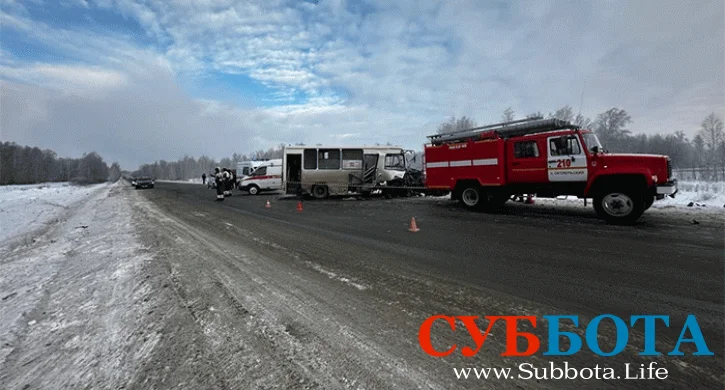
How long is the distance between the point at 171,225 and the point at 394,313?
7826 millimetres

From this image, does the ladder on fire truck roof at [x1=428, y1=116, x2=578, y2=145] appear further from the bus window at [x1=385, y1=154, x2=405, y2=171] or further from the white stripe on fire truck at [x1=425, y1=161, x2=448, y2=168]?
the bus window at [x1=385, y1=154, x2=405, y2=171]

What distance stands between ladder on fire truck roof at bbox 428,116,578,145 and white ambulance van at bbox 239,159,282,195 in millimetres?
14288

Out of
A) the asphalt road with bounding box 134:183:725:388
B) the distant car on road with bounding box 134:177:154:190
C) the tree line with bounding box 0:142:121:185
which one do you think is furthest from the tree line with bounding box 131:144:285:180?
the asphalt road with bounding box 134:183:725:388

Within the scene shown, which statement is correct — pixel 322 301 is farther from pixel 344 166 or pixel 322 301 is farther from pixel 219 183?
pixel 219 183

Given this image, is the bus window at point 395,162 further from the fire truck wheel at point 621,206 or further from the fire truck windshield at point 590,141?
the fire truck wheel at point 621,206

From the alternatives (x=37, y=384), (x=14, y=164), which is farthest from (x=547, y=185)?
(x=14, y=164)

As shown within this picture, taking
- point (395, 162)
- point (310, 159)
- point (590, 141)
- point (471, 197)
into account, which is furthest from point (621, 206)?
point (310, 159)

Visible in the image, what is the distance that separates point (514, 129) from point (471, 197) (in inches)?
109

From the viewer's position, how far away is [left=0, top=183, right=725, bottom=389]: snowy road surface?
2121mm

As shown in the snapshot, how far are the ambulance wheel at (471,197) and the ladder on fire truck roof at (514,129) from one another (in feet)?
6.25

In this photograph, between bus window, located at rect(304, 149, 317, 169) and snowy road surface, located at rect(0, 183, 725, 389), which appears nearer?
snowy road surface, located at rect(0, 183, 725, 389)

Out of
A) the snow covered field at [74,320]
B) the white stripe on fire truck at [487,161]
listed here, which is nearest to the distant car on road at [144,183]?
the snow covered field at [74,320]

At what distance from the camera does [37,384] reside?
203 centimetres

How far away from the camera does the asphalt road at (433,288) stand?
217 cm
